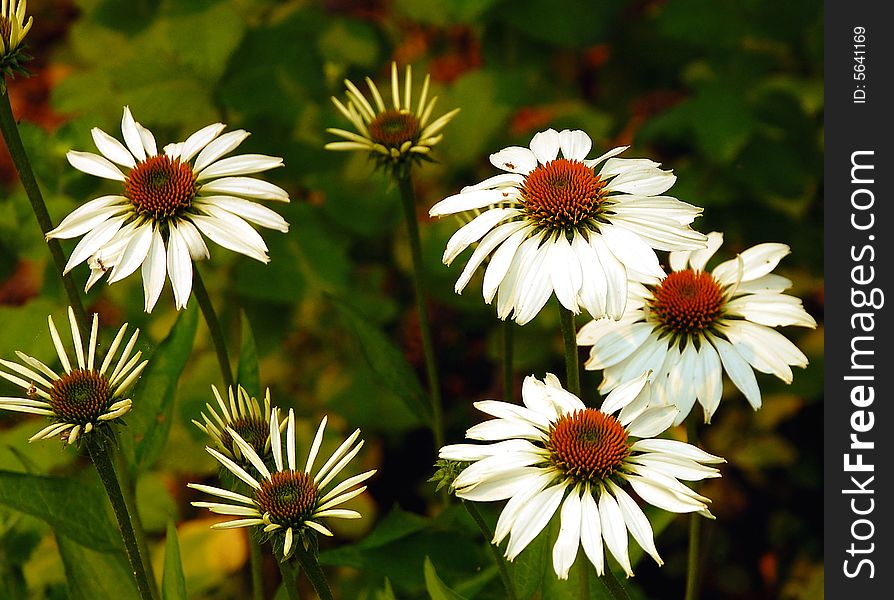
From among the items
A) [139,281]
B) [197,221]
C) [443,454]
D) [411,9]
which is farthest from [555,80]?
[443,454]

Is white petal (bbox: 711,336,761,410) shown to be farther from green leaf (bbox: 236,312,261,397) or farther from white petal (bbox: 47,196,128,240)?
white petal (bbox: 47,196,128,240)

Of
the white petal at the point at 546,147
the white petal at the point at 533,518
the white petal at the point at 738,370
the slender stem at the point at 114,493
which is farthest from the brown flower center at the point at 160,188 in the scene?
the white petal at the point at 738,370

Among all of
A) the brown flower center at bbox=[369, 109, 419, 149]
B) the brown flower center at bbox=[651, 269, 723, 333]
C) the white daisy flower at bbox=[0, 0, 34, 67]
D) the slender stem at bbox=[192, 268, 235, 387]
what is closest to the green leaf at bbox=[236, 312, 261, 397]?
the slender stem at bbox=[192, 268, 235, 387]

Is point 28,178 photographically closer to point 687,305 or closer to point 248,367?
point 248,367

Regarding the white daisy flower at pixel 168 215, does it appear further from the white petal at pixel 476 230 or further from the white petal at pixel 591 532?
the white petal at pixel 591 532

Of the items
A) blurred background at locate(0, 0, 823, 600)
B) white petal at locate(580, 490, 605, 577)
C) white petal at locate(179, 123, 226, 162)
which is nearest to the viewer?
white petal at locate(580, 490, 605, 577)

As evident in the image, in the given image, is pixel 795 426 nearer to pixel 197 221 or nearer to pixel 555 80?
pixel 555 80
